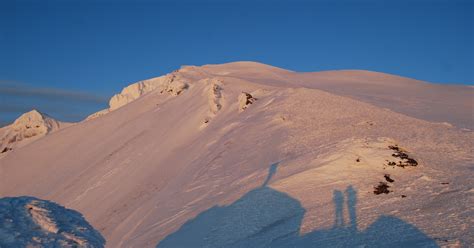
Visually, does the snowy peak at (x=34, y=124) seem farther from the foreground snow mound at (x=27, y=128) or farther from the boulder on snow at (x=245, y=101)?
the boulder on snow at (x=245, y=101)

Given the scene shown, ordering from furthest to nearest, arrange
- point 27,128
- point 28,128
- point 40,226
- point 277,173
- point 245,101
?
point 28,128
point 27,128
point 245,101
point 277,173
point 40,226

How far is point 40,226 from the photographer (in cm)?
814

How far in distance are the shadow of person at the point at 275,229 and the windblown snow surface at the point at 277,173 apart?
5 centimetres

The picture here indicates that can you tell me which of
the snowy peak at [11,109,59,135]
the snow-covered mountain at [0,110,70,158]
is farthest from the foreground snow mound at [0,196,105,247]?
the snowy peak at [11,109,59,135]

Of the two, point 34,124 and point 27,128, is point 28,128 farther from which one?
point 34,124

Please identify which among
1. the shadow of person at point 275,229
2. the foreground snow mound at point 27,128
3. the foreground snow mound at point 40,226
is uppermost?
the foreground snow mound at point 27,128

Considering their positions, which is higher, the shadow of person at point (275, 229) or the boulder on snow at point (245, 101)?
the boulder on snow at point (245, 101)

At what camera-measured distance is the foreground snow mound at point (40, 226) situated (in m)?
7.77

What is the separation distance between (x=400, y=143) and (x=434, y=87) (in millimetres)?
41909

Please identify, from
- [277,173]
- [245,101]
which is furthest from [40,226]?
[245,101]

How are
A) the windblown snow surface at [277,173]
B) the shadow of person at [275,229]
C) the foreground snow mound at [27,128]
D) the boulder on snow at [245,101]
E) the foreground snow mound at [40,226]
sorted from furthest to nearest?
the foreground snow mound at [27,128], the boulder on snow at [245,101], the windblown snow surface at [277,173], the shadow of person at [275,229], the foreground snow mound at [40,226]

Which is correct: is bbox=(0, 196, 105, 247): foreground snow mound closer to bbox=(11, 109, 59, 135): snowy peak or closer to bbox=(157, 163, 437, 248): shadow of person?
bbox=(157, 163, 437, 248): shadow of person

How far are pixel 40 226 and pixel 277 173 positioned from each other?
11610 millimetres

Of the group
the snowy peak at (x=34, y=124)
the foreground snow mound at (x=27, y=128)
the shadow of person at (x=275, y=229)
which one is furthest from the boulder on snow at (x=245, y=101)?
the snowy peak at (x=34, y=124)
